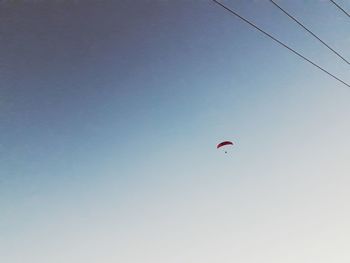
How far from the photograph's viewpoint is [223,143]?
16.0 meters
